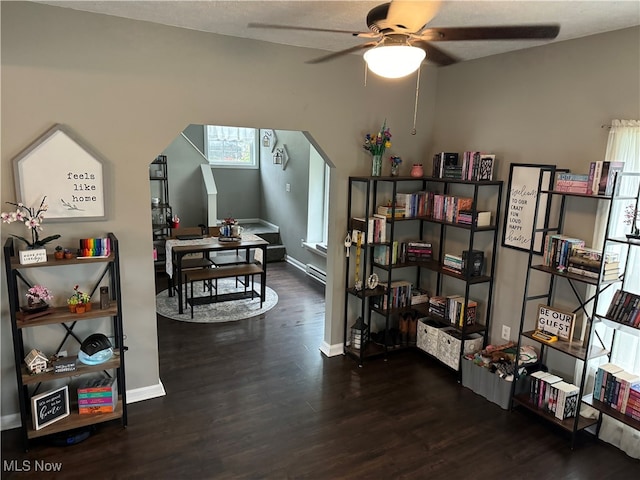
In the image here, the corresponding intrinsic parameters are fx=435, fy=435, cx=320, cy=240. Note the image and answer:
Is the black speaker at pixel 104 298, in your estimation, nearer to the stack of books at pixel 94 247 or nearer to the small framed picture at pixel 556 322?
the stack of books at pixel 94 247

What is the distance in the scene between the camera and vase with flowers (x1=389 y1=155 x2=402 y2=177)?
3.82 m

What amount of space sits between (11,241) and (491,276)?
136 inches

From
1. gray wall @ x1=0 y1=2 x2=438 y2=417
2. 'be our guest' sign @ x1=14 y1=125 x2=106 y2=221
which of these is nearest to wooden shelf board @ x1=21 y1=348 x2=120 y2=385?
gray wall @ x1=0 y1=2 x2=438 y2=417

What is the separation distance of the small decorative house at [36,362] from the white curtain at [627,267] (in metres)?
3.61

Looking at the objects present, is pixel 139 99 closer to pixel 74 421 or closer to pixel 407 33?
pixel 407 33

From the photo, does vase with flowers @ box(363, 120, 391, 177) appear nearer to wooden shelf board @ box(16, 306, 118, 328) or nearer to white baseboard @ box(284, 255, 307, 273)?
wooden shelf board @ box(16, 306, 118, 328)

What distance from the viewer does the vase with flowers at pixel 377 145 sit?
369 centimetres

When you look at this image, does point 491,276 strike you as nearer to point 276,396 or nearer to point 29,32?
point 276,396

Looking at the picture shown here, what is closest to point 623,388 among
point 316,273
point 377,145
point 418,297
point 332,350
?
point 418,297

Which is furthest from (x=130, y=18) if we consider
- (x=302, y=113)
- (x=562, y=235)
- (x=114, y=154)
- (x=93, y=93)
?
(x=562, y=235)

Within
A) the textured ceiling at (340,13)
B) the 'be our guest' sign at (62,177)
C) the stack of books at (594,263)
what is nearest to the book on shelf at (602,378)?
the stack of books at (594,263)

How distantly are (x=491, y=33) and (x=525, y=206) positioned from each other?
178 cm

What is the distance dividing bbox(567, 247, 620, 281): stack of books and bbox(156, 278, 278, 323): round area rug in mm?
3309

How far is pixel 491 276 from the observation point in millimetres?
3625
